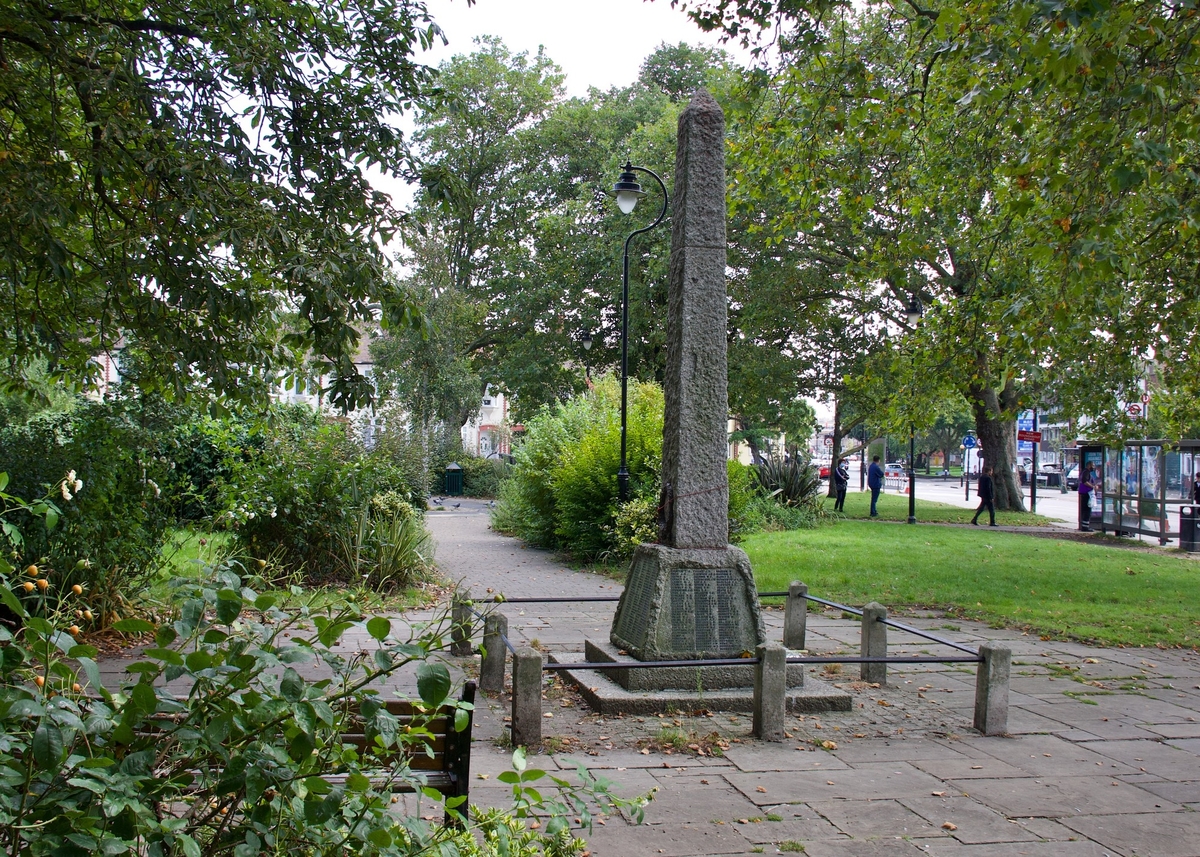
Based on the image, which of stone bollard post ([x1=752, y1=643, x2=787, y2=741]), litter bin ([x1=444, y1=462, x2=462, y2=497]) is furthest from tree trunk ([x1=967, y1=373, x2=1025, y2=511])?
stone bollard post ([x1=752, y1=643, x2=787, y2=741])

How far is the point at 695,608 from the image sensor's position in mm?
6609

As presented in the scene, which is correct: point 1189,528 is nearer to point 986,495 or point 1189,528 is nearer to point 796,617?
point 986,495

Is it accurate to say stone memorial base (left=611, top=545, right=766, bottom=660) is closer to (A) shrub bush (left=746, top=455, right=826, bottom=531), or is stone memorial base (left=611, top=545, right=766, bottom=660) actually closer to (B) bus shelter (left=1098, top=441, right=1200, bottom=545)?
(A) shrub bush (left=746, top=455, right=826, bottom=531)

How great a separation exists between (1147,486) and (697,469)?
1853 centimetres

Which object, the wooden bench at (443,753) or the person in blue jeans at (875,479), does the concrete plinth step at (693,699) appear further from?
the person in blue jeans at (875,479)

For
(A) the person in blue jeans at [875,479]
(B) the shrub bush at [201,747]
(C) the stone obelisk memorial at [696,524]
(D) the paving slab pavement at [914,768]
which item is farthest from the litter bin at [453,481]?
(B) the shrub bush at [201,747]

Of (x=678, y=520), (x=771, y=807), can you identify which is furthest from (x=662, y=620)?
(x=771, y=807)

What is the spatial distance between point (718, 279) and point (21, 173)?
4.68 metres

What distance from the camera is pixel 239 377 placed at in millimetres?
7797

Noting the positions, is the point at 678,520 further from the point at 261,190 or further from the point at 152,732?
the point at 152,732

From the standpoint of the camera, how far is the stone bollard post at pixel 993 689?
6.02 m

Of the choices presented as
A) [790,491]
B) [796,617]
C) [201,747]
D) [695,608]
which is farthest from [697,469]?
[790,491]

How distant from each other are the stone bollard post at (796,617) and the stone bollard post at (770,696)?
9.55ft

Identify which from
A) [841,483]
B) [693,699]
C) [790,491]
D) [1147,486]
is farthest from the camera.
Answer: [841,483]
